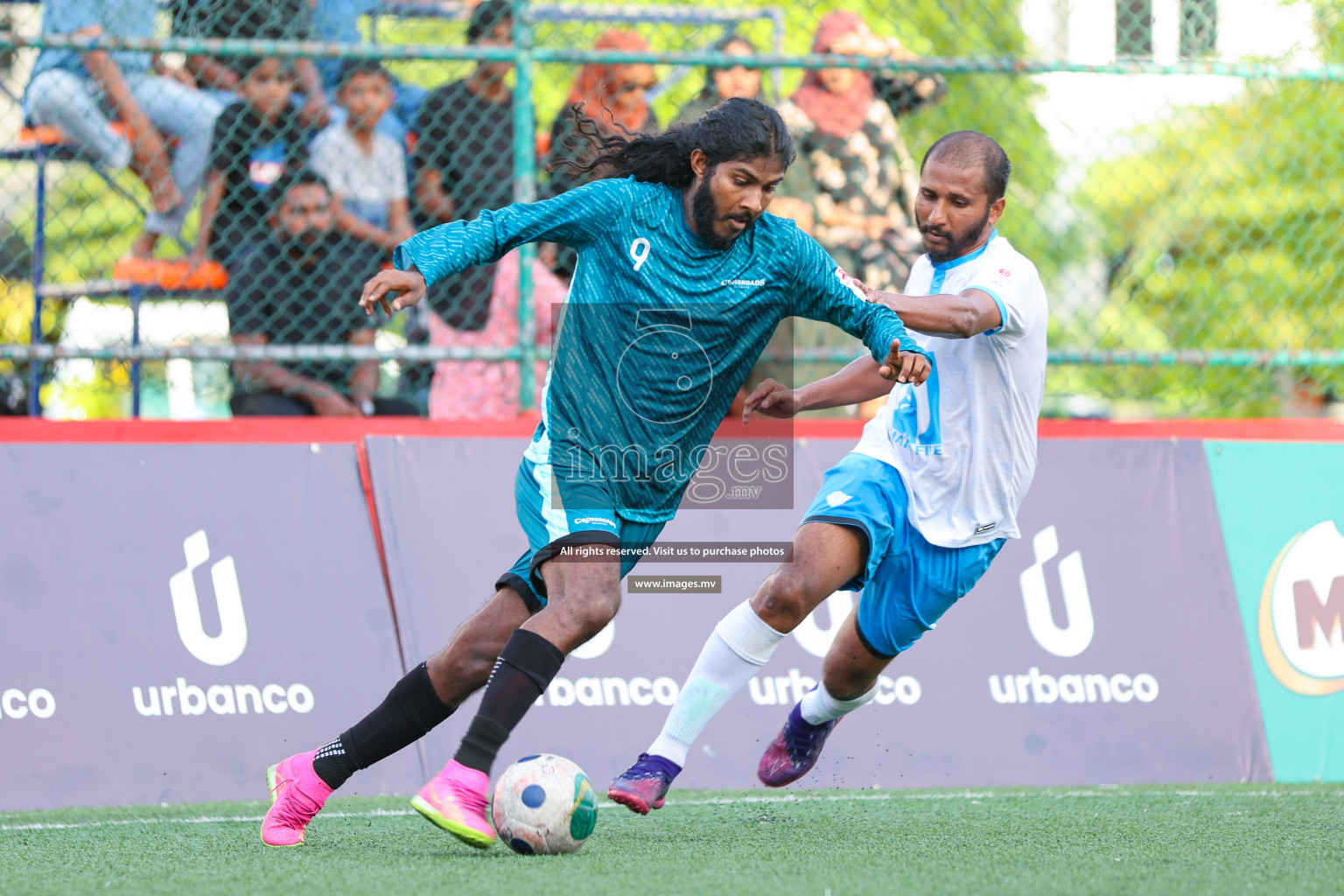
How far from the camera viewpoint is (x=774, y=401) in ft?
15.4

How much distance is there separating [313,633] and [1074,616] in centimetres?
311

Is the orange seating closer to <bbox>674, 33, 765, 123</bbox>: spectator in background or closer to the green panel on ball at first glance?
<bbox>674, 33, 765, 123</bbox>: spectator in background

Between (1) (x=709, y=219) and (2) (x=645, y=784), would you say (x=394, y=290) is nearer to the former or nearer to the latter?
(1) (x=709, y=219)

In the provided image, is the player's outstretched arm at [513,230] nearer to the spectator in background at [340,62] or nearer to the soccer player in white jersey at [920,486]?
the soccer player in white jersey at [920,486]

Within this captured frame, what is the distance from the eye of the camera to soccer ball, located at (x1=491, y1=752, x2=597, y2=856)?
3730 millimetres

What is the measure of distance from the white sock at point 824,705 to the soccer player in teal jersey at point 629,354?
100 centimetres

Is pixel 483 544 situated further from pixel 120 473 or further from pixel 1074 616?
pixel 1074 616

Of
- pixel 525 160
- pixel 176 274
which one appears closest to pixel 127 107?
pixel 176 274

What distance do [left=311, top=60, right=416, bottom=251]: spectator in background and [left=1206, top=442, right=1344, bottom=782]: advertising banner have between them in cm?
389

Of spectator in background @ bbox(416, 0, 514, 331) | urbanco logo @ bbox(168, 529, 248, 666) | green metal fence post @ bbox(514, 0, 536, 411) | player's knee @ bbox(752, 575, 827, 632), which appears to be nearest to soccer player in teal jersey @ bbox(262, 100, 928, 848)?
player's knee @ bbox(752, 575, 827, 632)

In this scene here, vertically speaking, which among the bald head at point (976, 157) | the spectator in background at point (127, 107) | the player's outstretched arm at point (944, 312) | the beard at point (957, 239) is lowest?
the player's outstretched arm at point (944, 312)

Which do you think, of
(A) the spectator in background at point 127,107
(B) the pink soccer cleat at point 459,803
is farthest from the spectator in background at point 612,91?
(B) the pink soccer cleat at point 459,803

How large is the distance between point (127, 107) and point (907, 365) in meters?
4.17

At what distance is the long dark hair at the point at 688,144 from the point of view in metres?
3.99
